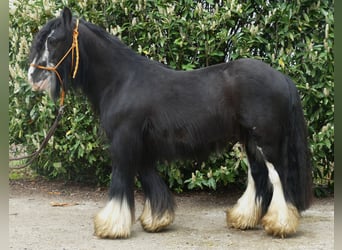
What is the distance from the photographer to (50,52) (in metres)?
4.77

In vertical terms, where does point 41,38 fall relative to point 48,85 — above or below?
above

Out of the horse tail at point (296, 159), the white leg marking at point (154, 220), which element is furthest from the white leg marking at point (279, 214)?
the white leg marking at point (154, 220)

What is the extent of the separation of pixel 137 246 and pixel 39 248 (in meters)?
0.90

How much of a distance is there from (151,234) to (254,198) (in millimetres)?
1125

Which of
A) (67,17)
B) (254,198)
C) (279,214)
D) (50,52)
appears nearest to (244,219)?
(254,198)

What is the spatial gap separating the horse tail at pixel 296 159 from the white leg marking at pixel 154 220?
123 cm

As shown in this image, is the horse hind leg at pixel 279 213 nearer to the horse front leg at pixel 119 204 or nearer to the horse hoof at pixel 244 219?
the horse hoof at pixel 244 219

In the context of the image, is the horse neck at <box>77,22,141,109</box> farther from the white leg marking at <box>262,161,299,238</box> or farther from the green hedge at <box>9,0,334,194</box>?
the white leg marking at <box>262,161,299,238</box>

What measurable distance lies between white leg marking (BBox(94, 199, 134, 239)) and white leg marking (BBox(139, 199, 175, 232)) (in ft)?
1.01

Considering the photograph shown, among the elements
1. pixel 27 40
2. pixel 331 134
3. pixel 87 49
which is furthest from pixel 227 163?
pixel 27 40

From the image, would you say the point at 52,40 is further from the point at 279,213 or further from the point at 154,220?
the point at 279,213

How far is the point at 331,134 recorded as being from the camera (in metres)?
5.99

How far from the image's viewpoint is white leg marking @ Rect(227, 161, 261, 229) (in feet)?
16.9

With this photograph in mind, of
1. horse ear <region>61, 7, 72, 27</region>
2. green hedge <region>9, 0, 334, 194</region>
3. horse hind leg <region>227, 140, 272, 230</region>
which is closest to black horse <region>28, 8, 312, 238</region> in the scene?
horse ear <region>61, 7, 72, 27</region>
